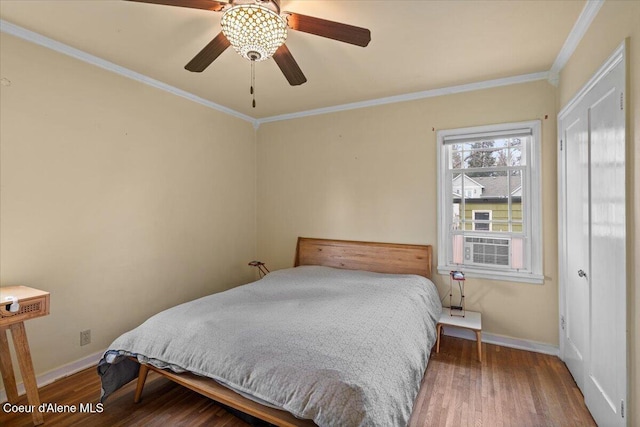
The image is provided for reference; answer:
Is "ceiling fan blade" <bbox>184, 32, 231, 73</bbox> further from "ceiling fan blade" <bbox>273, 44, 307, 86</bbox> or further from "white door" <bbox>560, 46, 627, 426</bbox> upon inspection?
"white door" <bbox>560, 46, 627, 426</bbox>

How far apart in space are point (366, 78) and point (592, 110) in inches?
69.4

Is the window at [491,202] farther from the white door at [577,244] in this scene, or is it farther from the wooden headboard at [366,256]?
the white door at [577,244]

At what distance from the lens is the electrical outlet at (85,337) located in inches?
101

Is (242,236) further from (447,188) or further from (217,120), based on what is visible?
(447,188)

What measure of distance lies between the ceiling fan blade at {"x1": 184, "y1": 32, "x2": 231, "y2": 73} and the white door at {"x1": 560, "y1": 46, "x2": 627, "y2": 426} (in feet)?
6.85

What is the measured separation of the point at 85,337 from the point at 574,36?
4.45 meters

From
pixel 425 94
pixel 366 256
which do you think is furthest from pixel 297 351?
pixel 425 94

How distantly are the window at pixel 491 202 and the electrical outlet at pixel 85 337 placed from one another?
3341 millimetres

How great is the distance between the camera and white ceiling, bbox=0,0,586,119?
1929 mm

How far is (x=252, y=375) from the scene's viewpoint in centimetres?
157

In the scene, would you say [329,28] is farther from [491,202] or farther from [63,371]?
[63,371]

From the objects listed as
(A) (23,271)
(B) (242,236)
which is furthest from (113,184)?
(B) (242,236)

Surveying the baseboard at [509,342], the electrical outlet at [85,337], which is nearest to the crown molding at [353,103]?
the electrical outlet at [85,337]

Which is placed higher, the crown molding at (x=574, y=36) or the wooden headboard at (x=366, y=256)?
the crown molding at (x=574, y=36)
